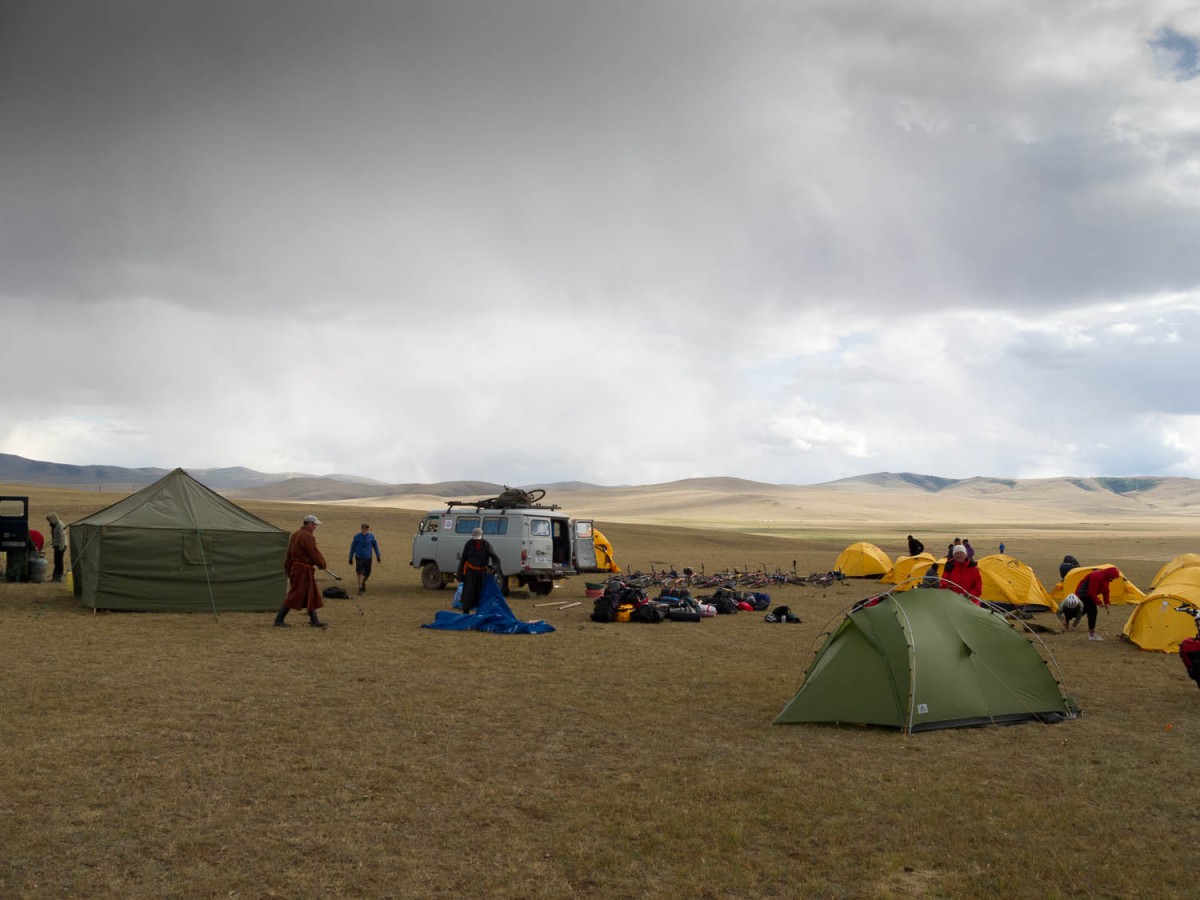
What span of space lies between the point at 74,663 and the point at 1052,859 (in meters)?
12.9

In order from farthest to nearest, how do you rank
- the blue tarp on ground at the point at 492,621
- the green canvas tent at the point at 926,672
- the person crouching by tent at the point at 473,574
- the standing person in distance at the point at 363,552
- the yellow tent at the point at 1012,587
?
the standing person in distance at the point at 363,552 → the yellow tent at the point at 1012,587 → the person crouching by tent at the point at 473,574 → the blue tarp on ground at the point at 492,621 → the green canvas tent at the point at 926,672

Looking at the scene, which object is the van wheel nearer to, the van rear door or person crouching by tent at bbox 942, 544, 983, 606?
the van rear door

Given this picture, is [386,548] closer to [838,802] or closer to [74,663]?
[74,663]

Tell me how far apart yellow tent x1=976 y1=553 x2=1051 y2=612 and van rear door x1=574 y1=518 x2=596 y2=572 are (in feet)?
36.1

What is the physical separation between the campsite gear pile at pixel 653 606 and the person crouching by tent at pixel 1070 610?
753 cm

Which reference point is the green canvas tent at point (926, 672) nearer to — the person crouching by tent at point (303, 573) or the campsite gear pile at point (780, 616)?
the campsite gear pile at point (780, 616)

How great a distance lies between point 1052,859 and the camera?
22.3 feet

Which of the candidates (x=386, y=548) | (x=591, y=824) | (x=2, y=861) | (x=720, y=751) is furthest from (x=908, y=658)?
(x=386, y=548)

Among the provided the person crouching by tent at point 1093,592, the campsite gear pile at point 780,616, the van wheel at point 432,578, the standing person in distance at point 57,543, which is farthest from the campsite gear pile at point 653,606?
the standing person in distance at point 57,543

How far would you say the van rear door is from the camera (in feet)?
89.3

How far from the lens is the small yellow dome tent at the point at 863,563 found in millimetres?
34344

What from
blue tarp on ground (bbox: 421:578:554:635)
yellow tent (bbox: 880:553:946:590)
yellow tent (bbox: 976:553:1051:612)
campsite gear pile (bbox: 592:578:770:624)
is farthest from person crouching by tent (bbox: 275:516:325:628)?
yellow tent (bbox: 880:553:946:590)

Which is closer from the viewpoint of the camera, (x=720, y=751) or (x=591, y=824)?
(x=591, y=824)

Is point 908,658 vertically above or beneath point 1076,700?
above
